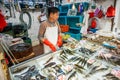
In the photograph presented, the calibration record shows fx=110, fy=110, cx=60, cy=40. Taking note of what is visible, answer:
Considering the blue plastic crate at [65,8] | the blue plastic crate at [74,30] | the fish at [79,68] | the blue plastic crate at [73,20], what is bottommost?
the fish at [79,68]

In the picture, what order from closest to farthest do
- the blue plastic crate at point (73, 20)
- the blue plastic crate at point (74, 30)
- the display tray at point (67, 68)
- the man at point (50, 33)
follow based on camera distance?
the display tray at point (67, 68) < the man at point (50, 33) < the blue plastic crate at point (73, 20) < the blue plastic crate at point (74, 30)

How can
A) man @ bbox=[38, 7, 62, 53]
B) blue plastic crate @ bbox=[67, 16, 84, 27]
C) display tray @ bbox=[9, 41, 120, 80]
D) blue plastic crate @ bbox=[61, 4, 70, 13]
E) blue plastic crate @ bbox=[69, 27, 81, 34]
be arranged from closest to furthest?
1. display tray @ bbox=[9, 41, 120, 80]
2. man @ bbox=[38, 7, 62, 53]
3. blue plastic crate @ bbox=[67, 16, 84, 27]
4. blue plastic crate @ bbox=[69, 27, 81, 34]
5. blue plastic crate @ bbox=[61, 4, 70, 13]

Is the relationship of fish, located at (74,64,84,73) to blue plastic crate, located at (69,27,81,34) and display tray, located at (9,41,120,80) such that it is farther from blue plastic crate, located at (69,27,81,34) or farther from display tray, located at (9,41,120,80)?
blue plastic crate, located at (69,27,81,34)

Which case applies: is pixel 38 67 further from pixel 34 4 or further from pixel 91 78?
pixel 34 4

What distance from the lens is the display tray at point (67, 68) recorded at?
92 cm

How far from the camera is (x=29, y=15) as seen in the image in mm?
3465

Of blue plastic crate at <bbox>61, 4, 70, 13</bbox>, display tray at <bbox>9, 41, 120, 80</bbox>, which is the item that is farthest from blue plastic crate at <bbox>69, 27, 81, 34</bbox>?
display tray at <bbox>9, 41, 120, 80</bbox>

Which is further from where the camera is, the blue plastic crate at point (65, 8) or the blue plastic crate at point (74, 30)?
the blue plastic crate at point (65, 8)

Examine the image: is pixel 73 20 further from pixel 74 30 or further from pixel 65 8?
pixel 65 8

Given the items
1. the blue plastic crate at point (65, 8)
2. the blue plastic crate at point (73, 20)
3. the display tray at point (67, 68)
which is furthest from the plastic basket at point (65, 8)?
the display tray at point (67, 68)

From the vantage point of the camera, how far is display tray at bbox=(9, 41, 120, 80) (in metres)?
0.92

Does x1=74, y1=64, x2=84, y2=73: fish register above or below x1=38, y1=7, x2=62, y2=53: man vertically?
below

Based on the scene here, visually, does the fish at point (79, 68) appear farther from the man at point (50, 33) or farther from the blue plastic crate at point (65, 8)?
the blue plastic crate at point (65, 8)

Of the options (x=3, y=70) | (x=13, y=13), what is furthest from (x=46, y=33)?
(x=13, y=13)
